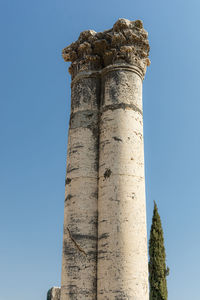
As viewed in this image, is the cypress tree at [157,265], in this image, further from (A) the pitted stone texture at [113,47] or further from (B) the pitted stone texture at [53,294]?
(A) the pitted stone texture at [113,47]

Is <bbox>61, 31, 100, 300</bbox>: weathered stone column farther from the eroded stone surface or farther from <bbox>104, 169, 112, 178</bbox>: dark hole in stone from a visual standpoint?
<bbox>104, 169, 112, 178</bbox>: dark hole in stone

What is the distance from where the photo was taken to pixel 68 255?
5.66 metres

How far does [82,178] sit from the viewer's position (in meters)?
6.03

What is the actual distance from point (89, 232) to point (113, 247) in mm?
530

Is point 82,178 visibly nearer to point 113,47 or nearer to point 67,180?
point 67,180

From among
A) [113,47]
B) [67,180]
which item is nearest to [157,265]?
[67,180]

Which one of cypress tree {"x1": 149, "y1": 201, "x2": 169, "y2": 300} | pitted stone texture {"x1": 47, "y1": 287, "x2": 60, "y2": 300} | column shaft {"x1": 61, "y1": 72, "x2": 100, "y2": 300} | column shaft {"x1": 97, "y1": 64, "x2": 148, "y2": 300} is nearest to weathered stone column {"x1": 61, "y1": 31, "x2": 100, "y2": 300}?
column shaft {"x1": 61, "y1": 72, "x2": 100, "y2": 300}

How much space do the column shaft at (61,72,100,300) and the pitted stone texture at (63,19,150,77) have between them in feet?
0.99

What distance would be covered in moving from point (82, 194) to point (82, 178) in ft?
0.90

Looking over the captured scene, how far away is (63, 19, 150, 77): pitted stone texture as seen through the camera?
21.8 feet

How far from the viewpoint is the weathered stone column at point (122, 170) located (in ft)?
17.2

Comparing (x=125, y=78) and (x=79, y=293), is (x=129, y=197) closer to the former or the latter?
(x=79, y=293)

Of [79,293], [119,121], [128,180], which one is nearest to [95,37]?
[119,121]

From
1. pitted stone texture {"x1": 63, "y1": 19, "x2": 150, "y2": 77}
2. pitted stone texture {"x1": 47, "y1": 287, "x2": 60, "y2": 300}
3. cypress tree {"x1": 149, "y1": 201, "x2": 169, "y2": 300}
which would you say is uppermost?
pitted stone texture {"x1": 63, "y1": 19, "x2": 150, "y2": 77}
